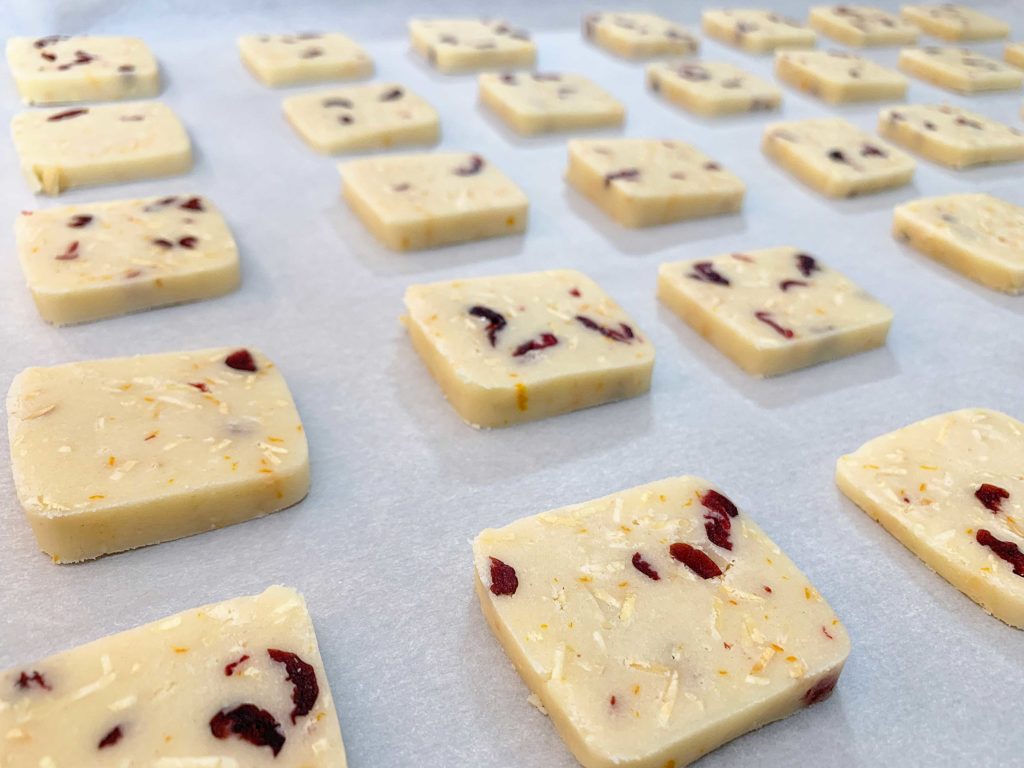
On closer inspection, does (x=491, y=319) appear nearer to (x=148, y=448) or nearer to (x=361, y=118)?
(x=148, y=448)

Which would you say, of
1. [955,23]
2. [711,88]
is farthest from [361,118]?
[955,23]

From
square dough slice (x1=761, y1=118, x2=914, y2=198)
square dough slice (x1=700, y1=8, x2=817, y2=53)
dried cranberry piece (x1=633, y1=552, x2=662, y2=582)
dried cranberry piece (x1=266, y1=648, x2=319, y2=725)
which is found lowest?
dried cranberry piece (x1=266, y1=648, x2=319, y2=725)

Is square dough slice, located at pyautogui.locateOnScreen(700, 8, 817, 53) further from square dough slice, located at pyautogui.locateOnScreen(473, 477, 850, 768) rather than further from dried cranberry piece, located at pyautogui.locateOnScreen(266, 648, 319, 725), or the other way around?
dried cranberry piece, located at pyautogui.locateOnScreen(266, 648, 319, 725)

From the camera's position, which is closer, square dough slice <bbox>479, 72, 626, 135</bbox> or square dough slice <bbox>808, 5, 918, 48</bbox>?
square dough slice <bbox>479, 72, 626, 135</bbox>

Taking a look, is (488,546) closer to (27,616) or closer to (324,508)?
(324,508)

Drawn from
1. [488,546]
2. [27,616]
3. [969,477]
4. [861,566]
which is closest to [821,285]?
[969,477]

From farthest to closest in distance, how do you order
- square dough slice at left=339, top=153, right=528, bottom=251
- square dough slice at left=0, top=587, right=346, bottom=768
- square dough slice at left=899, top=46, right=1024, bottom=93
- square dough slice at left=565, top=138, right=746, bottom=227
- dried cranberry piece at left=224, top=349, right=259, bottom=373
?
square dough slice at left=899, top=46, right=1024, bottom=93
square dough slice at left=565, top=138, right=746, bottom=227
square dough slice at left=339, top=153, right=528, bottom=251
dried cranberry piece at left=224, top=349, right=259, bottom=373
square dough slice at left=0, top=587, right=346, bottom=768

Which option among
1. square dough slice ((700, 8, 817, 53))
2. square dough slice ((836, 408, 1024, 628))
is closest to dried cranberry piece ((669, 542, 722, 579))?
square dough slice ((836, 408, 1024, 628))
